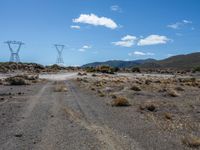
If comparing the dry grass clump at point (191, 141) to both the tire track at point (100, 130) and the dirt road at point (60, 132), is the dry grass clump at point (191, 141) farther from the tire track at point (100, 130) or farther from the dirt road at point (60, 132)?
the tire track at point (100, 130)

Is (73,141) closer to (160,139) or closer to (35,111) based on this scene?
(160,139)

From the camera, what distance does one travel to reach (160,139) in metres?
12.3

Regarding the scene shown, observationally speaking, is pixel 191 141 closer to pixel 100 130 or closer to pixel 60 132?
pixel 100 130

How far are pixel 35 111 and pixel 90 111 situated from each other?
2865mm

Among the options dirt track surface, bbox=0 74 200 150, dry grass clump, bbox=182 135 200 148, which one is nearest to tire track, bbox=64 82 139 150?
dirt track surface, bbox=0 74 200 150

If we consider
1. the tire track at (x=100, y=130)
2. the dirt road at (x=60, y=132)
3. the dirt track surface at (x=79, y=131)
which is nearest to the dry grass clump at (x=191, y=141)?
the dirt track surface at (x=79, y=131)

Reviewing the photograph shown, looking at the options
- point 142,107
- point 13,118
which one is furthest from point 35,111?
point 142,107

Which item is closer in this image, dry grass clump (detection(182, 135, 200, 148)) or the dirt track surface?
the dirt track surface

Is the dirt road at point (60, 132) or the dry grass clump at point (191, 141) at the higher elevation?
the dirt road at point (60, 132)

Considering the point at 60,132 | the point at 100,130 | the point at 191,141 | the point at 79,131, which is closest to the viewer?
the point at 191,141

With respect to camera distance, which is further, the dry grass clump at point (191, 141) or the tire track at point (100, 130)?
the dry grass clump at point (191, 141)

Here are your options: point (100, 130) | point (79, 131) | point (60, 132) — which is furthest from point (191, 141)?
point (60, 132)

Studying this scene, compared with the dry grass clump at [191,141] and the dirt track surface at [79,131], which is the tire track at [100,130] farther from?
the dry grass clump at [191,141]

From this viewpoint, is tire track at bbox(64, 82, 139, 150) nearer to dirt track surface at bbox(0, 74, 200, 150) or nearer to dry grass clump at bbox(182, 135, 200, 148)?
dirt track surface at bbox(0, 74, 200, 150)
